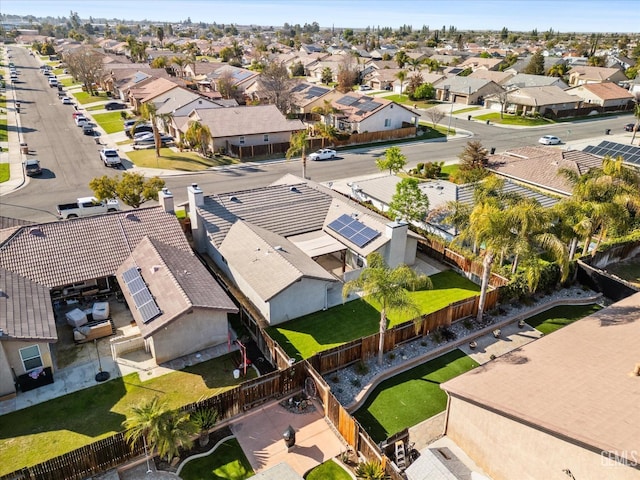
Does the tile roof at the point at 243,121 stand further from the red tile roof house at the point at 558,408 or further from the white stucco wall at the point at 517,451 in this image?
the white stucco wall at the point at 517,451

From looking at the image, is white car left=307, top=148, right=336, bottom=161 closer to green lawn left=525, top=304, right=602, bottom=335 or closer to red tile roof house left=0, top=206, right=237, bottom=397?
red tile roof house left=0, top=206, right=237, bottom=397

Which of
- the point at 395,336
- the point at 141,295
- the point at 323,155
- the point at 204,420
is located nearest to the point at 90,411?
the point at 204,420

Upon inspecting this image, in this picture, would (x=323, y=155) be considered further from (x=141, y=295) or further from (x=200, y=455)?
(x=200, y=455)

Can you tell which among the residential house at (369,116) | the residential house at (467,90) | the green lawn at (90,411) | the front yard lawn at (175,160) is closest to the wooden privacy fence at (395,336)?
the green lawn at (90,411)

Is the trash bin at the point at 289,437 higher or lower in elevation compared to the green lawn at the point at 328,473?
higher

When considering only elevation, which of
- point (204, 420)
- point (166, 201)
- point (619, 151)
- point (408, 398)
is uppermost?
point (166, 201)

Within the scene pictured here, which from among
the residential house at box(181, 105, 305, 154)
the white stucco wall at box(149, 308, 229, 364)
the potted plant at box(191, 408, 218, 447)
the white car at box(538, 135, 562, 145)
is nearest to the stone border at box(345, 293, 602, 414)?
the potted plant at box(191, 408, 218, 447)
